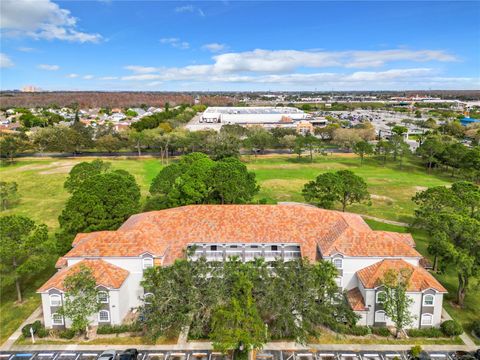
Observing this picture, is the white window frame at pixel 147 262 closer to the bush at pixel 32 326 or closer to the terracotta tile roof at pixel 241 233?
the terracotta tile roof at pixel 241 233

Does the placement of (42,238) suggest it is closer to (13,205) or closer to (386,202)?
(13,205)

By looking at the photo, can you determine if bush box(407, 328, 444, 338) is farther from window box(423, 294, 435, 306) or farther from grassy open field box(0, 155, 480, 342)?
grassy open field box(0, 155, 480, 342)

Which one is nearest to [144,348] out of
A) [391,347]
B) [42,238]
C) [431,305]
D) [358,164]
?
[42,238]

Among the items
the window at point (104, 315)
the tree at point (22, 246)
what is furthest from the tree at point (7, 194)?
the window at point (104, 315)

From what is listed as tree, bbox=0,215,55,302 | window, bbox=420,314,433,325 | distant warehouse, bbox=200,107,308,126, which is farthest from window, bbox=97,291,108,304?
distant warehouse, bbox=200,107,308,126

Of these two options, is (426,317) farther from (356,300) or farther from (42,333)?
(42,333)

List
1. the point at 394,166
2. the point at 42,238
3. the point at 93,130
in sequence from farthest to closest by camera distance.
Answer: the point at 93,130, the point at 394,166, the point at 42,238

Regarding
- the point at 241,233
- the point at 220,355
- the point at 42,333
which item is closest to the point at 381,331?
the point at 220,355
